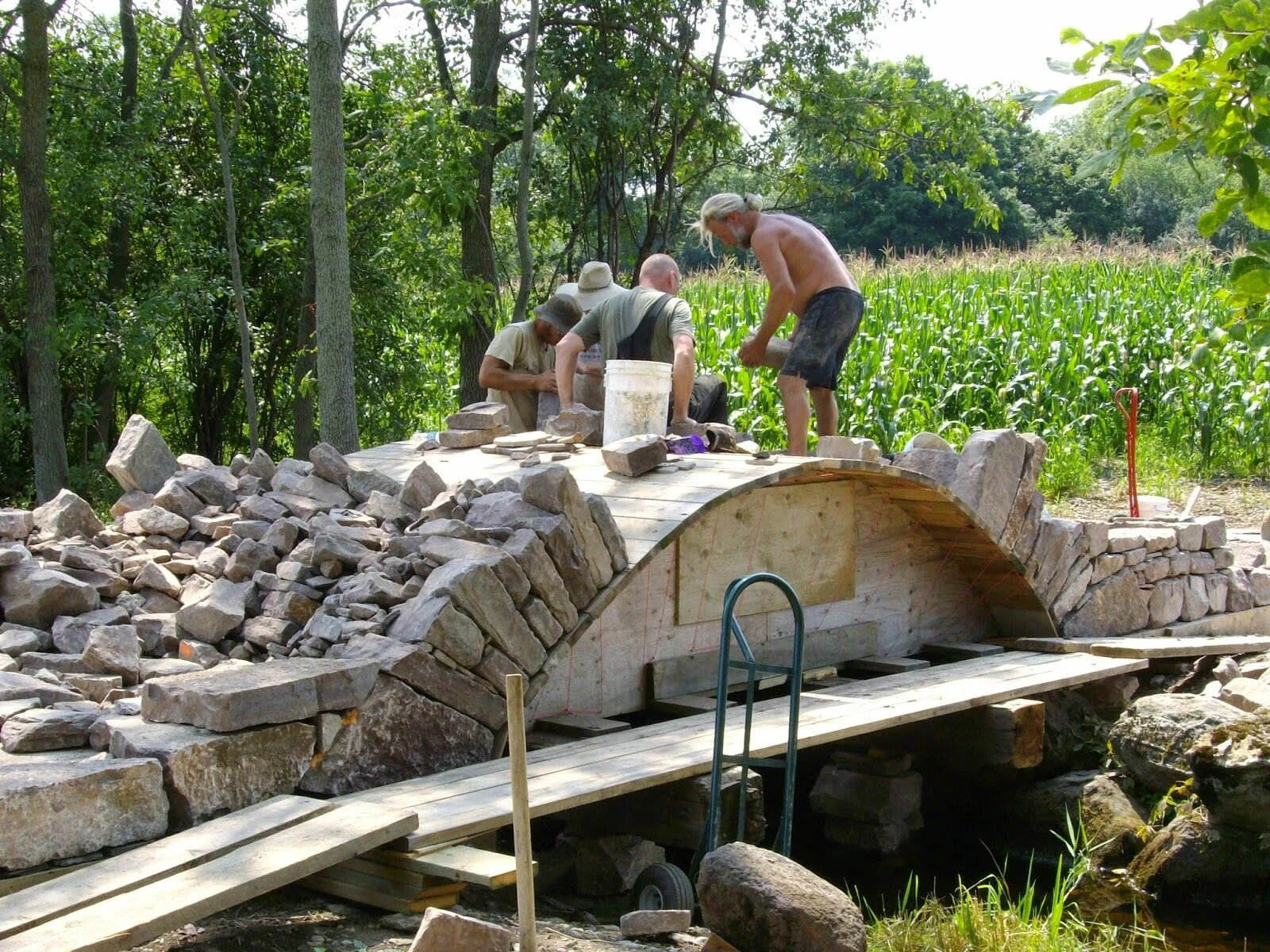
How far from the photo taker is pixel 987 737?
6262 millimetres

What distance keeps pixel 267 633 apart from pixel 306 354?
850 cm

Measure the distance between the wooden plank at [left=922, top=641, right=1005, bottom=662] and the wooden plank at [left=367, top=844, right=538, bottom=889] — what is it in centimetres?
424

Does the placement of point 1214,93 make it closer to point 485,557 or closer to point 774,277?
point 485,557

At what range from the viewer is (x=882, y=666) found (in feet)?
23.2

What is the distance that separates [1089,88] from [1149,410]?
1125cm

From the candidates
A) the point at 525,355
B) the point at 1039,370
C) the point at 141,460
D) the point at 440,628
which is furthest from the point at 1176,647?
the point at 1039,370

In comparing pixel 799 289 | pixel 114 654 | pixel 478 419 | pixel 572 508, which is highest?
pixel 799 289

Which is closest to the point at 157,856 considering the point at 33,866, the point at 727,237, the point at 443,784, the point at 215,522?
the point at 33,866

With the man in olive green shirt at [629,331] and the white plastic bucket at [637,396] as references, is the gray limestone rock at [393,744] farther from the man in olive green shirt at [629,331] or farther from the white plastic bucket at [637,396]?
the man in olive green shirt at [629,331]

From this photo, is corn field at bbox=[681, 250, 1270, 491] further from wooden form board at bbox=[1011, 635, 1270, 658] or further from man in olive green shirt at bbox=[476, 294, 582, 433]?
wooden form board at bbox=[1011, 635, 1270, 658]

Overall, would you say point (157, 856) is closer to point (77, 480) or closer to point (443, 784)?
point (443, 784)

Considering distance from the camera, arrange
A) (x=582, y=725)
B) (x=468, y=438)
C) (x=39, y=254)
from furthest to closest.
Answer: (x=39, y=254) → (x=468, y=438) → (x=582, y=725)

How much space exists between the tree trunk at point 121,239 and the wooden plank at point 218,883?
9.64 m

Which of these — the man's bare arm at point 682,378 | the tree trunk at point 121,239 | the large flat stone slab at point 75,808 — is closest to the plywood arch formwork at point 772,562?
the man's bare arm at point 682,378
